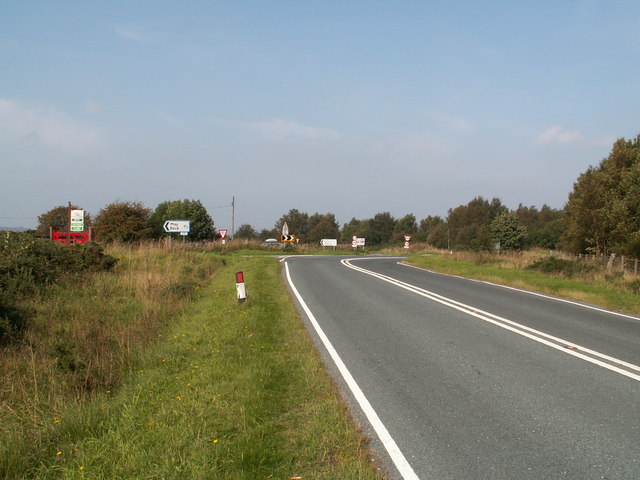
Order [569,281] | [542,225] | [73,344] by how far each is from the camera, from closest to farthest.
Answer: [73,344]
[569,281]
[542,225]

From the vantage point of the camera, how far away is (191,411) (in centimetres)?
522

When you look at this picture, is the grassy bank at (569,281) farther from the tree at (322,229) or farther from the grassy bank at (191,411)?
the tree at (322,229)

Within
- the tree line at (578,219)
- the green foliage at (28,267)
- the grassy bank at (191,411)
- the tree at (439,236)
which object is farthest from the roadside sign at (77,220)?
the tree at (439,236)

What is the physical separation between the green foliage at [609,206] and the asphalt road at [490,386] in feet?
70.5

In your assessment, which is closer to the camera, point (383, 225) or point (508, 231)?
point (508, 231)

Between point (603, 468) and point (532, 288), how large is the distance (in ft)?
47.8

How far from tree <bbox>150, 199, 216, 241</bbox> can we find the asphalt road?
202 ft

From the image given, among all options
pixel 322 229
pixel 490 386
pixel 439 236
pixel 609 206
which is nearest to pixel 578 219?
pixel 609 206

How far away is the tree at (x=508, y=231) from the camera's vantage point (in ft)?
212

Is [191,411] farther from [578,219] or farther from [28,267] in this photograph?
[578,219]

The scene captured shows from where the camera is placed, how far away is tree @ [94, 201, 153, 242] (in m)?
31.4

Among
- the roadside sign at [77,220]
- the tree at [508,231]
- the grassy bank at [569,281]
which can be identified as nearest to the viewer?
the grassy bank at [569,281]

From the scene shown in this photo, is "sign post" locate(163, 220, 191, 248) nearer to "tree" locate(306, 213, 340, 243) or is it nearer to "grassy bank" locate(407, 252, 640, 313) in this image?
"grassy bank" locate(407, 252, 640, 313)

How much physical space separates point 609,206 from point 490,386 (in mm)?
32948
